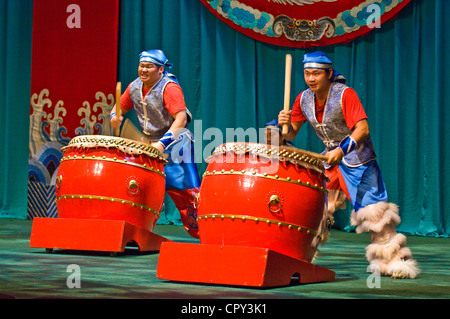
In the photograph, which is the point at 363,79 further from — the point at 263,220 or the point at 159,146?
the point at 263,220

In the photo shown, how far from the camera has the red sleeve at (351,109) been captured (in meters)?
2.86

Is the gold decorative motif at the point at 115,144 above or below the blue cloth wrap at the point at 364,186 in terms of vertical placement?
above

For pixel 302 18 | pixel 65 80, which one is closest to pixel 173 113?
pixel 302 18

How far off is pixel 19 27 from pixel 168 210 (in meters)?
2.16

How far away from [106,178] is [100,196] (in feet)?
0.31

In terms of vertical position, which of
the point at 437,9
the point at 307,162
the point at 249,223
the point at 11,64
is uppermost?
the point at 437,9

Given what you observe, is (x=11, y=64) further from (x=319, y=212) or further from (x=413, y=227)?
(x=319, y=212)

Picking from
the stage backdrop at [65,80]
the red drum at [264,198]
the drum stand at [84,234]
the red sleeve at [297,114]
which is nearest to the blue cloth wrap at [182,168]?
the drum stand at [84,234]

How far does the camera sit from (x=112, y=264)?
283cm

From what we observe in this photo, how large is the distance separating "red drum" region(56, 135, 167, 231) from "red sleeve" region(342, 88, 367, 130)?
980 millimetres

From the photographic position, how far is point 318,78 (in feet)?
9.57

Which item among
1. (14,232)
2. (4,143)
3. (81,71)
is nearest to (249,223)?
(14,232)

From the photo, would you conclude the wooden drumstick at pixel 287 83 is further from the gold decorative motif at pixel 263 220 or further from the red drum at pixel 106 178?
the red drum at pixel 106 178

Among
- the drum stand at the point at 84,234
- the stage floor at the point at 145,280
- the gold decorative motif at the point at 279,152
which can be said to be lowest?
the stage floor at the point at 145,280
